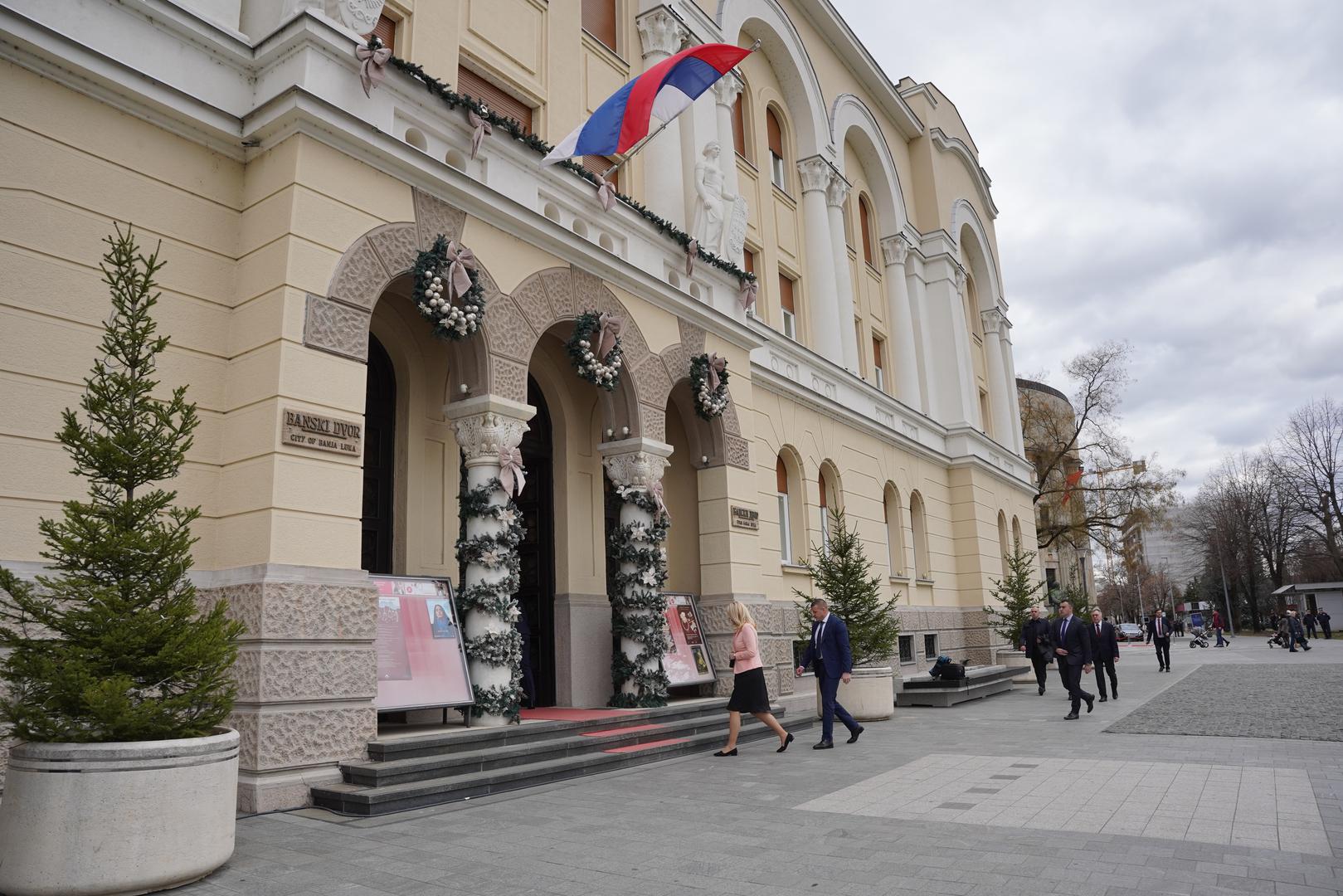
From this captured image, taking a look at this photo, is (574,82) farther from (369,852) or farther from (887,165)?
(887,165)

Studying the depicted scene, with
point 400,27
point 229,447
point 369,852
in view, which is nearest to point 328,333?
point 229,447

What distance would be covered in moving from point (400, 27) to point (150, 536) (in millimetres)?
8541

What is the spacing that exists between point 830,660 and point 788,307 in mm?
11539

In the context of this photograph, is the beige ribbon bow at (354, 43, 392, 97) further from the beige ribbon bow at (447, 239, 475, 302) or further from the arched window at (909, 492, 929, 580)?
the arched window at (909, 492, 929, 580)

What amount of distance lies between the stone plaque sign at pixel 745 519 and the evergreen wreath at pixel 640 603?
1872 millimetres

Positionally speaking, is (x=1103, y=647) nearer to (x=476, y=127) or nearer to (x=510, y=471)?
(x=510, y=471)

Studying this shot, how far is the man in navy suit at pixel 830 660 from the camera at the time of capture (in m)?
11.6

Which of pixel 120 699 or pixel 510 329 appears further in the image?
pixel 510 329

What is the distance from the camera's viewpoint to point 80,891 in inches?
199

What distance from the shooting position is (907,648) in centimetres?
2283

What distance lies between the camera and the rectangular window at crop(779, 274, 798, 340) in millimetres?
21312

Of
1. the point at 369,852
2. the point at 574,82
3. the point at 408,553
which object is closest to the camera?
the point at 369,852

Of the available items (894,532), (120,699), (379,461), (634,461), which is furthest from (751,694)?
(894,532)

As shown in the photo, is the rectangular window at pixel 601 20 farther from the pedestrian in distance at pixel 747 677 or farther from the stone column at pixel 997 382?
the stone column at pixel 997 382
